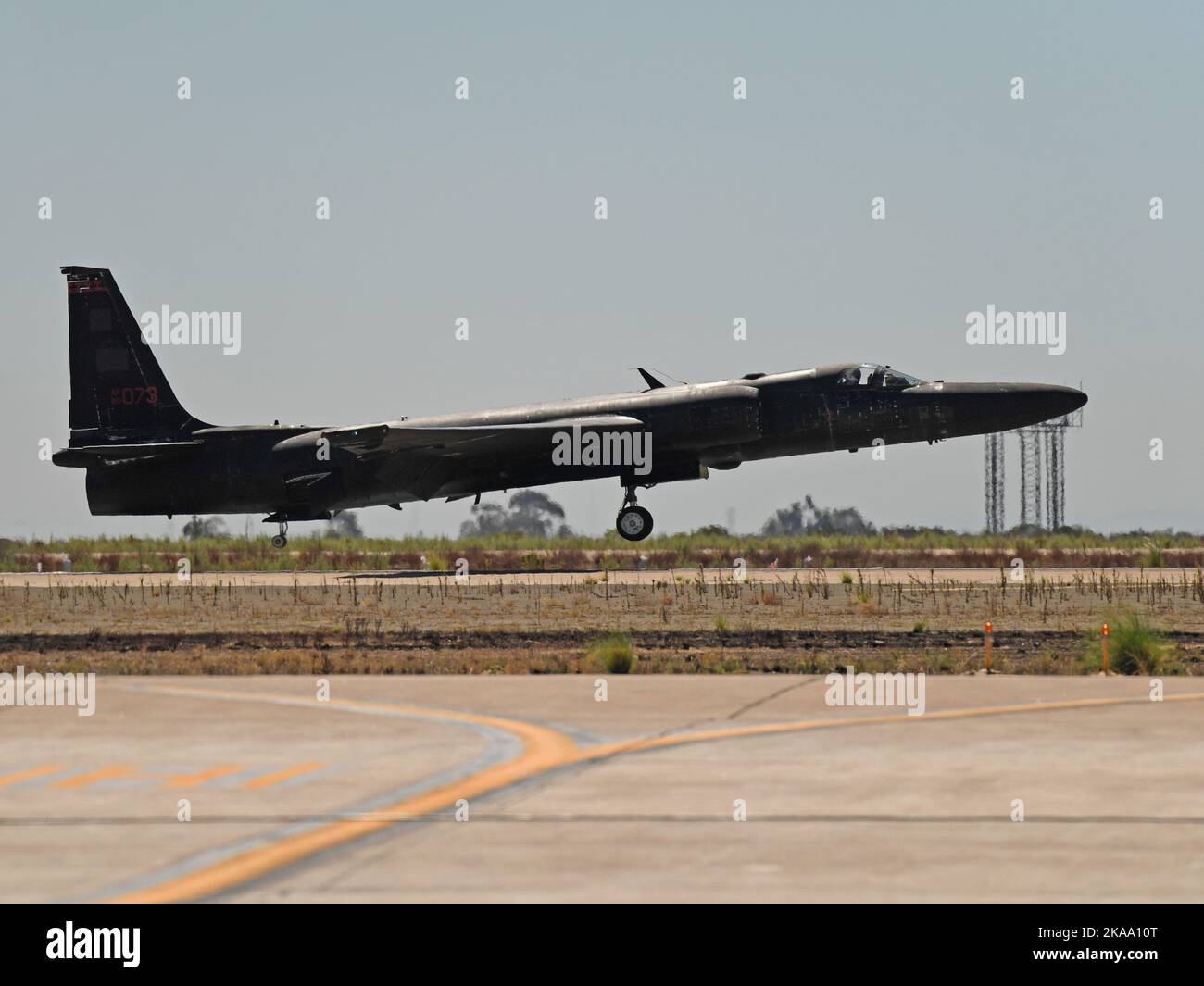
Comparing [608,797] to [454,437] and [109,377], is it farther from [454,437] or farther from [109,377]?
[109,377]

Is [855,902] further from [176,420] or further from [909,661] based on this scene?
[176,420]

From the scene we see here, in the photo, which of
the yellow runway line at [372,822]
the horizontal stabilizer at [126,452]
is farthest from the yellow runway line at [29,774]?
the horizontal stabilizer at [126,452]

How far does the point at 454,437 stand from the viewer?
126 ft

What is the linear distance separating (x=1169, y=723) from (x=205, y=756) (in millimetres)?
8570

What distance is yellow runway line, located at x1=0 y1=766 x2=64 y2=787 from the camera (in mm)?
11578

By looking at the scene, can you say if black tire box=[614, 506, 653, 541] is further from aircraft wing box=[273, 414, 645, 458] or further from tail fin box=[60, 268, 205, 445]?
tail fin box=[60, 268, 205, 445]

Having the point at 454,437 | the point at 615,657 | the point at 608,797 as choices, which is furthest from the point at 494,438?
the point at 608,797

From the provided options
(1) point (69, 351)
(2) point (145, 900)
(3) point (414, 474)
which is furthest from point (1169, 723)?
(1) point (69, 351)

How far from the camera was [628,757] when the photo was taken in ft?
40.8

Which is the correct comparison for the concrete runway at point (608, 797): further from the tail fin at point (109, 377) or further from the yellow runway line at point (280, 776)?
the tail fin at point (109, 377)

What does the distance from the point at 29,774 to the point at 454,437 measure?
2674 centimetres

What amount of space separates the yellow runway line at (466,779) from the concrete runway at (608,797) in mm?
35

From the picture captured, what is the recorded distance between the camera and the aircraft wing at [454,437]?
3769 cm
